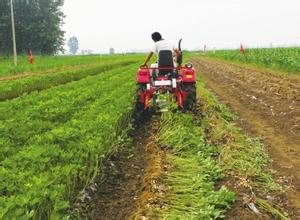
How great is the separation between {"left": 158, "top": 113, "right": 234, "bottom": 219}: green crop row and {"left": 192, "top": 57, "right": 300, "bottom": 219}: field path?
0.86 metres

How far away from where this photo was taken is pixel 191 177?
5723 millimetres

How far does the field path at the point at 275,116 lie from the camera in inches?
240

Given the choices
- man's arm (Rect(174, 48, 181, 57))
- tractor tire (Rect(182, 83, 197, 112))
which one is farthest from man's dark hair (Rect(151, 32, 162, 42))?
tractor tire (Rect(182, 83, 197, 112))

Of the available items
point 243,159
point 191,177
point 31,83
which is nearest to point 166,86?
point 243,159

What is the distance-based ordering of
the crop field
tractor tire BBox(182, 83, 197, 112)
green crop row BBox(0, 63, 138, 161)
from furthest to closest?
tractor tire BBox(182, 83, 197, 112) → green crop row BBox(0, 63, 138, 161) → the crop field

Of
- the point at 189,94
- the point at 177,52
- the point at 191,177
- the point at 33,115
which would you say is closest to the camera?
the point at 191,177

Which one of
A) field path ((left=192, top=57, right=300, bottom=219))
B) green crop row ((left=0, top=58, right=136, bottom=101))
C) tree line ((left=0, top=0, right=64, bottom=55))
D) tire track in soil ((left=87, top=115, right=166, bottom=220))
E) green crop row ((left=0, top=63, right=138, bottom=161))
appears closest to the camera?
tire track in soil ((left=87, top=115, right=166, bottom=220))

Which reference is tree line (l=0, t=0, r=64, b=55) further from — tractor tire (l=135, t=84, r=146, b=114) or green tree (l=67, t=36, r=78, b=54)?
green tree (l=67, t=36, r=78, b=54)

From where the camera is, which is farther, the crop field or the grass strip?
the grass strip

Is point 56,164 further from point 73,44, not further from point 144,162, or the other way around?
point 73,44

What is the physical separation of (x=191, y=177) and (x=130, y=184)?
0.91 meters

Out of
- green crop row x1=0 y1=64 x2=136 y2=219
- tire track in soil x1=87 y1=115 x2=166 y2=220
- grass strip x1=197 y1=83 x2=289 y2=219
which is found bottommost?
tire track in soil x1=87 y1=115 x2=166 y2=220

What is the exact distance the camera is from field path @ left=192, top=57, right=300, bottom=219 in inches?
240

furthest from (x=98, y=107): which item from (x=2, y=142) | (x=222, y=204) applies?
(x=222, y=204)
